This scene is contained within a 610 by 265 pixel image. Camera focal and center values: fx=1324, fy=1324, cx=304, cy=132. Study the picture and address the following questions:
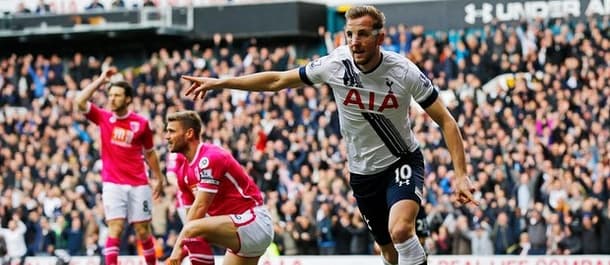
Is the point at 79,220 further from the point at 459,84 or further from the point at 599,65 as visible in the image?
the point at 599,65

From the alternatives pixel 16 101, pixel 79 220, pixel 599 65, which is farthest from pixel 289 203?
pixel 16 101

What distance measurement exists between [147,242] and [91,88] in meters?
1.80

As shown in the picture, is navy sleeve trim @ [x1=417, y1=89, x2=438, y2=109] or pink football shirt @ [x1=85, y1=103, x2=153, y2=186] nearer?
navy sleeve trim @ [x1=417, y1=89, x2=438, y2=109]

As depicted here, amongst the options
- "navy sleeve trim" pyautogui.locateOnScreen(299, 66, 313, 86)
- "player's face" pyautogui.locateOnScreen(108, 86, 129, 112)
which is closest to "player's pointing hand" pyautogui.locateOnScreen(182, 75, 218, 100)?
"navy sleeve trim" pyautogui.locateOnScreen(299, 66, 313, 86)

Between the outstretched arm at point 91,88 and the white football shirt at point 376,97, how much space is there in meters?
3.97

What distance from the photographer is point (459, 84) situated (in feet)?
78.7

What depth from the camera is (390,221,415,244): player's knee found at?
10391mm

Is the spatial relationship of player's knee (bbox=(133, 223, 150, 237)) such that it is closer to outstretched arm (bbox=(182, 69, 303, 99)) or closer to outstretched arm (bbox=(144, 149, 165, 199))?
outstretched arm (bbox=(144, 149, 165, 199))

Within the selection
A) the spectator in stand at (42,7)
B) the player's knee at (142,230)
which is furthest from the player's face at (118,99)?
the spectator in stand at (42,7)

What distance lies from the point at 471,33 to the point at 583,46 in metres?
3.27

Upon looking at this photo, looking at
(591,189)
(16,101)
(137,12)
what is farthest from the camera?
(137,12)

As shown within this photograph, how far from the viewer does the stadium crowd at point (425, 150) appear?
20516mm

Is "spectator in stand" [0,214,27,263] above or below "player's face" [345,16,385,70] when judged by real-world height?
below

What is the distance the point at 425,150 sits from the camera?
22.5m
